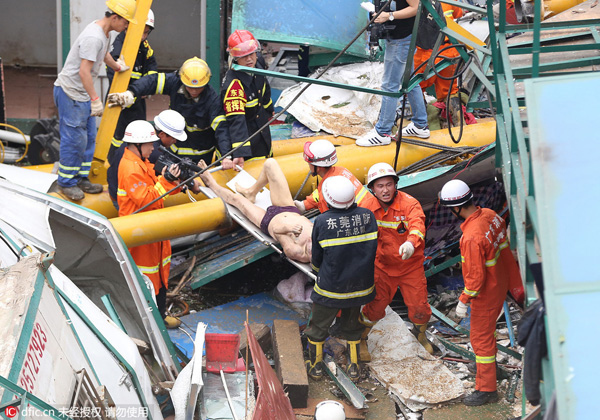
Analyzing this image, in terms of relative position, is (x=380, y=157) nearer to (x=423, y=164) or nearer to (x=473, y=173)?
(x=423, y=164)

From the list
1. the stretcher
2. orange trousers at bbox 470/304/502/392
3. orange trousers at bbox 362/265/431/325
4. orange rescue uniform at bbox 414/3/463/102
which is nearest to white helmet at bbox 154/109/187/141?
the stretcher

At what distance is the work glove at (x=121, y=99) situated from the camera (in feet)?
23.6

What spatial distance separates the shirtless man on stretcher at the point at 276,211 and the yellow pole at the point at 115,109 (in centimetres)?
113

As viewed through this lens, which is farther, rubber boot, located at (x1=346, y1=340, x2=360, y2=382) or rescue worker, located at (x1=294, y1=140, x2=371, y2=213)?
rescue worker, located at (x1=294, y1=140, x2=371, y2=213)

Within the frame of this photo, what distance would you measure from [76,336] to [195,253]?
11.6ft

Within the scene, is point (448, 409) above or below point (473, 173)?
below

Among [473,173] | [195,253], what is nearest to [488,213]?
[473,173]

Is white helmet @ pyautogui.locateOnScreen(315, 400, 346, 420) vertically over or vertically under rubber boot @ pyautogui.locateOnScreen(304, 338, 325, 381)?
over

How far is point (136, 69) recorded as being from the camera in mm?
7738

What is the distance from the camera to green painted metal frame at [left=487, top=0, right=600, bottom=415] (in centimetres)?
361

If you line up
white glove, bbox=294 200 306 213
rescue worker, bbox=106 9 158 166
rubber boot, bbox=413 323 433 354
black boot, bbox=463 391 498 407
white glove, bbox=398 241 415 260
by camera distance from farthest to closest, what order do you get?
rescue worker, bbox=106 9 158 166
white glove, bbox=294 200 306 213
rubber boot, bbox=413 323 433 354
white glove, bbox=398 241 415 260
black boot, bbox=463 391 498 407

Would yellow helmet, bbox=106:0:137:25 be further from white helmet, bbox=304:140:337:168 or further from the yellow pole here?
white helmet, bbox=304:140:337:168

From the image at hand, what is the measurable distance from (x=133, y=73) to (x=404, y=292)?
145 inches

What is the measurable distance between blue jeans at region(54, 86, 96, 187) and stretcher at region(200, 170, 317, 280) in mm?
1188
